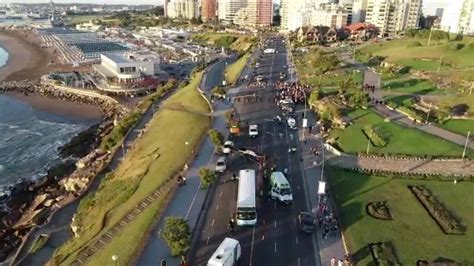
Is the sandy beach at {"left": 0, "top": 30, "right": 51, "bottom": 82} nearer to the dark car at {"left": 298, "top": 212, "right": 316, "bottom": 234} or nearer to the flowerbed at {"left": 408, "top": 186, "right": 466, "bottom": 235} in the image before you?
the dark car at {"left": 298, "top": 212, "right": 316, "bottom": 234}

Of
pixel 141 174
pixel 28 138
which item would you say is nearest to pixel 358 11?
pixel 28 138

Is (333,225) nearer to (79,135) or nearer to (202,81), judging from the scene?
(79,135)

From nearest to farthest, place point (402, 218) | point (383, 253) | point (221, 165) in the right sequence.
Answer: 1. point (383, 253)
2. point (402, 218)
3. point (221, 165)

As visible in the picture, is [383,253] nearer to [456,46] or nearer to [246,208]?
[246,208]

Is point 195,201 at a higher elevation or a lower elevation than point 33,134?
higher

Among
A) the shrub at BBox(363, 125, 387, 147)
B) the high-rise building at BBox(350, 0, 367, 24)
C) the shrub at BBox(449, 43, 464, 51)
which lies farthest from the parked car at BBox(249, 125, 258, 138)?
the high-rise building at BBox(350, 0, 367, 24)

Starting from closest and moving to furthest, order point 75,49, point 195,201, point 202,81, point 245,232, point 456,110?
point 245,232
point 195,201
point 456,110
point 202,81
point 75,49

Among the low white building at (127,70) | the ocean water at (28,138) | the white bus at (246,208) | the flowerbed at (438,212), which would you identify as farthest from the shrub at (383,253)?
the low white building at (127,70)

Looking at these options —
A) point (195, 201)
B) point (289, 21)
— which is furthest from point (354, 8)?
point (195, 201)
